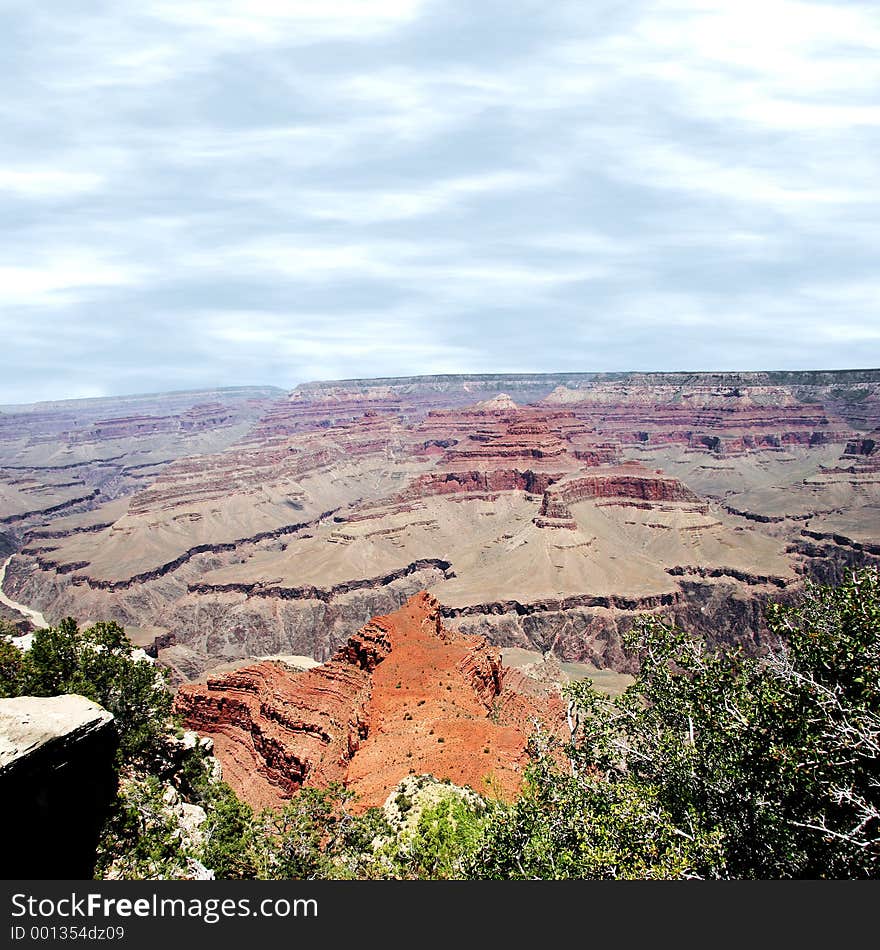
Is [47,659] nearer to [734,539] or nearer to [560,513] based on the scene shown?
[560,513]

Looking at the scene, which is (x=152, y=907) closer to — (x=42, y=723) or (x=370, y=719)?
(x=42, y=723)

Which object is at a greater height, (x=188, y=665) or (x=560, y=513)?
(x=560, y=513)

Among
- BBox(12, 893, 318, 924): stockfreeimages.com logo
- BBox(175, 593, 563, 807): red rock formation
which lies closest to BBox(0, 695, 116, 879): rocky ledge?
BBox(12, 893, 318, 924): stockfreeimages.com logo

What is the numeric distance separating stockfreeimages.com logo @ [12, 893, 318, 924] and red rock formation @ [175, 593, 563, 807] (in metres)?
19.6

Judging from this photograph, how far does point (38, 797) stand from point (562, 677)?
A: 81.4 meters

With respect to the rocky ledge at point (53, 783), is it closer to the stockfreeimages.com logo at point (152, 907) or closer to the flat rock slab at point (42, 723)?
the flat rock slab at point (42, 723)

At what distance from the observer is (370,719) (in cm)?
4059

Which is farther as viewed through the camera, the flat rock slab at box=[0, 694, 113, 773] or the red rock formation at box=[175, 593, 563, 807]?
the red rock formation at box=[175, 593, 563, 807]

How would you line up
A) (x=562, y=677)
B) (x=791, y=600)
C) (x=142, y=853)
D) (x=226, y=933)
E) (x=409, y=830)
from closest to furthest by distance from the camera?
1. (x=226, y=933)
2. (x=142, y=853)
3. (x=409, y=830)
4. (x=562, y=677)
5. (x=791, y=600)

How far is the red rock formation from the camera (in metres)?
34.4

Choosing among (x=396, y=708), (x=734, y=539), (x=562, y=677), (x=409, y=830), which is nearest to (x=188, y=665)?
(x=562, y=677)

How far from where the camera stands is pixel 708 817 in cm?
1736

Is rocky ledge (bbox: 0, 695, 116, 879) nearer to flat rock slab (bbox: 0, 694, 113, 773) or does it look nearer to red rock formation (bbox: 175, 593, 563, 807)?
flat rock slab (bbox: 0, 694, 113, 773)

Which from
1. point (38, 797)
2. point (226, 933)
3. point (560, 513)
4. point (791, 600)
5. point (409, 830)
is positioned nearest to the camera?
point (226, 933)
